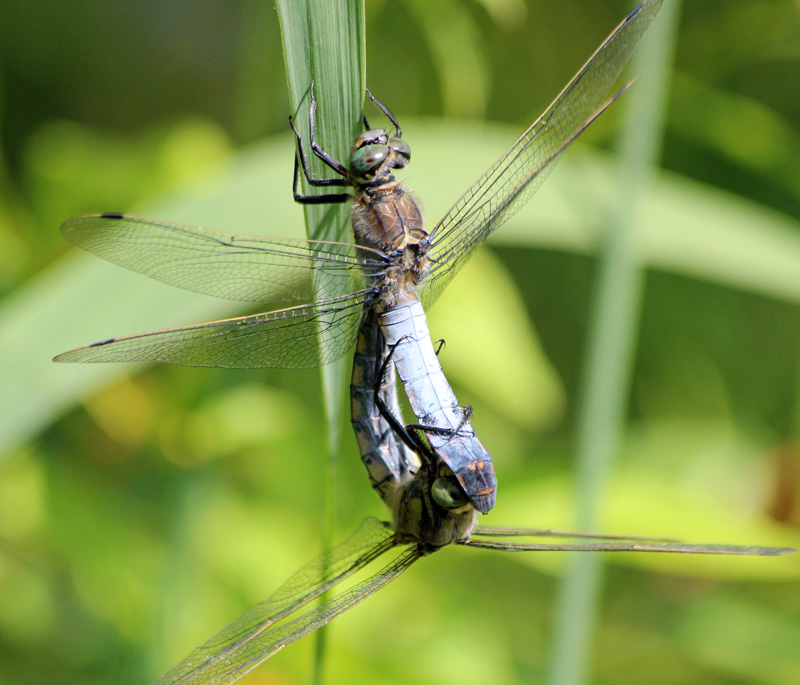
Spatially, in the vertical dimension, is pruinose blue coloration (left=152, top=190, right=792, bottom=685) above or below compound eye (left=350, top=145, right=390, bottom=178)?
below

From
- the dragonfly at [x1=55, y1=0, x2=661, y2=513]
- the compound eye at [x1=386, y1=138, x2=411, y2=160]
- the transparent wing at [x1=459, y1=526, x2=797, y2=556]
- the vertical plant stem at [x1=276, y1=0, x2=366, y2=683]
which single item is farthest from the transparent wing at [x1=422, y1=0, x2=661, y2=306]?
the transparent wing at [x1=459, y1=526, x2=797, y2=556]

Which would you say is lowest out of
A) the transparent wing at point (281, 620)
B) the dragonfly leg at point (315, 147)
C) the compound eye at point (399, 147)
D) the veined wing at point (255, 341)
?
the transparent wing at point (281, 620)

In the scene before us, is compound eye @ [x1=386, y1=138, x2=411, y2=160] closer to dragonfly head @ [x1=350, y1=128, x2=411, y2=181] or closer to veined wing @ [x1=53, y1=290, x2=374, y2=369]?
dragonfly head @ [x1=350, y1=128, x2=411, y2=181]

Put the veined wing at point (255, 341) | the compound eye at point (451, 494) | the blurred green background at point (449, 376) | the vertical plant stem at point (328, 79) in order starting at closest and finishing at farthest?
the vertical plant stem at point (328, 79)
the veined wing at point (255, 341)
the compound eye at point (451, 494)
the blurred green background at point (449, 376)

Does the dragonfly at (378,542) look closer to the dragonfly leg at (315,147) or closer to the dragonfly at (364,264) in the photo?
the dragonfly at (364,264)

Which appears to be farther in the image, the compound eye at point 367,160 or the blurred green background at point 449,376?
the blurred green background at point 449,376

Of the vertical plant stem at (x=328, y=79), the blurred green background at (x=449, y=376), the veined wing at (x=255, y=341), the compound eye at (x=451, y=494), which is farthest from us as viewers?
the blurred green background at (x=449, y=376)

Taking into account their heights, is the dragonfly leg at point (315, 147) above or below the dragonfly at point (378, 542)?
above

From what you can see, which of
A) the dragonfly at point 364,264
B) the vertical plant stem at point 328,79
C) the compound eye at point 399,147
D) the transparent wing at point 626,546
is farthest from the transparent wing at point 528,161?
the transparent wing at point 626,546
